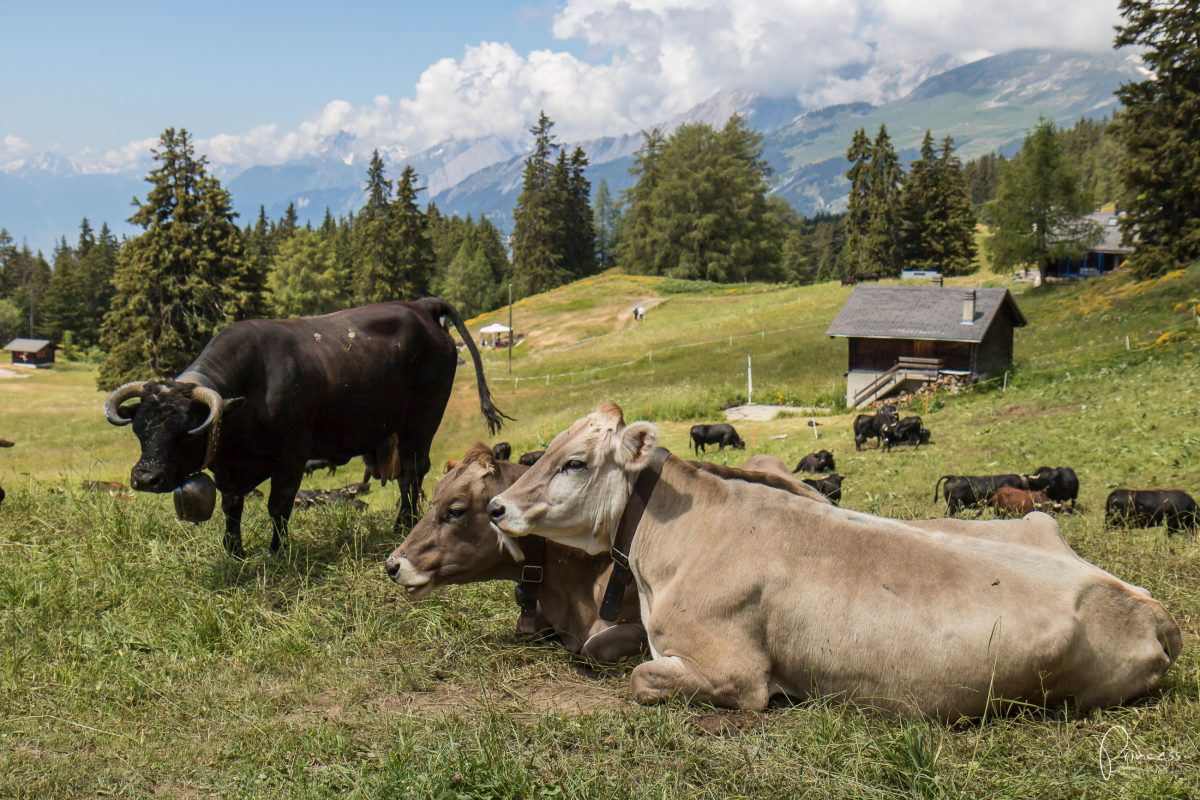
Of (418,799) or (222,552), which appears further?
(222,552)

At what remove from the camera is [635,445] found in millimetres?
6305

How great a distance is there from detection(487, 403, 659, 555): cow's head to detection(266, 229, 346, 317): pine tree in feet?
336

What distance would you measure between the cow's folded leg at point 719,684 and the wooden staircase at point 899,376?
4210cm

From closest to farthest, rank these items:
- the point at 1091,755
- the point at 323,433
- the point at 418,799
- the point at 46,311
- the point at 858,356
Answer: the point at 418,799 < the point at 1091,755 < the point at 323,433 < the point at 858,356 < the point at 46,311

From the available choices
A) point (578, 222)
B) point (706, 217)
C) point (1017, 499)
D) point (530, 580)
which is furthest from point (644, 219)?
point (530, 580)

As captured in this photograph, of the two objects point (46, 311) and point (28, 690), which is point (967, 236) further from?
point (46, 311)

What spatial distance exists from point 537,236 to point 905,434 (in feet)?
303

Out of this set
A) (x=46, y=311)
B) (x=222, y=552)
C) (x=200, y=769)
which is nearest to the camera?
(x=200, y=769)

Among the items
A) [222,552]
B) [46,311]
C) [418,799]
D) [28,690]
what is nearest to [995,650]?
[418,799]

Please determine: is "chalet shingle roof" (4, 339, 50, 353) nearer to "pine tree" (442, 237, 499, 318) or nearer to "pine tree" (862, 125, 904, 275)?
"pine tree" (442, 237, 499, 318)

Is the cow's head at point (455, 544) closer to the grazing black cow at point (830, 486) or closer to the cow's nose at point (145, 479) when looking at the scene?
the cow's nose at point (145, 479)

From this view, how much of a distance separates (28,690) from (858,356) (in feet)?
151

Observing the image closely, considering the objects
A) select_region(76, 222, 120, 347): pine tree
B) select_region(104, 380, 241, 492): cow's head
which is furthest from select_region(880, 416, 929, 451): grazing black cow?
select_region(76, 222, 120, 347): pine tree

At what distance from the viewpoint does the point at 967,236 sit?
293 ft
